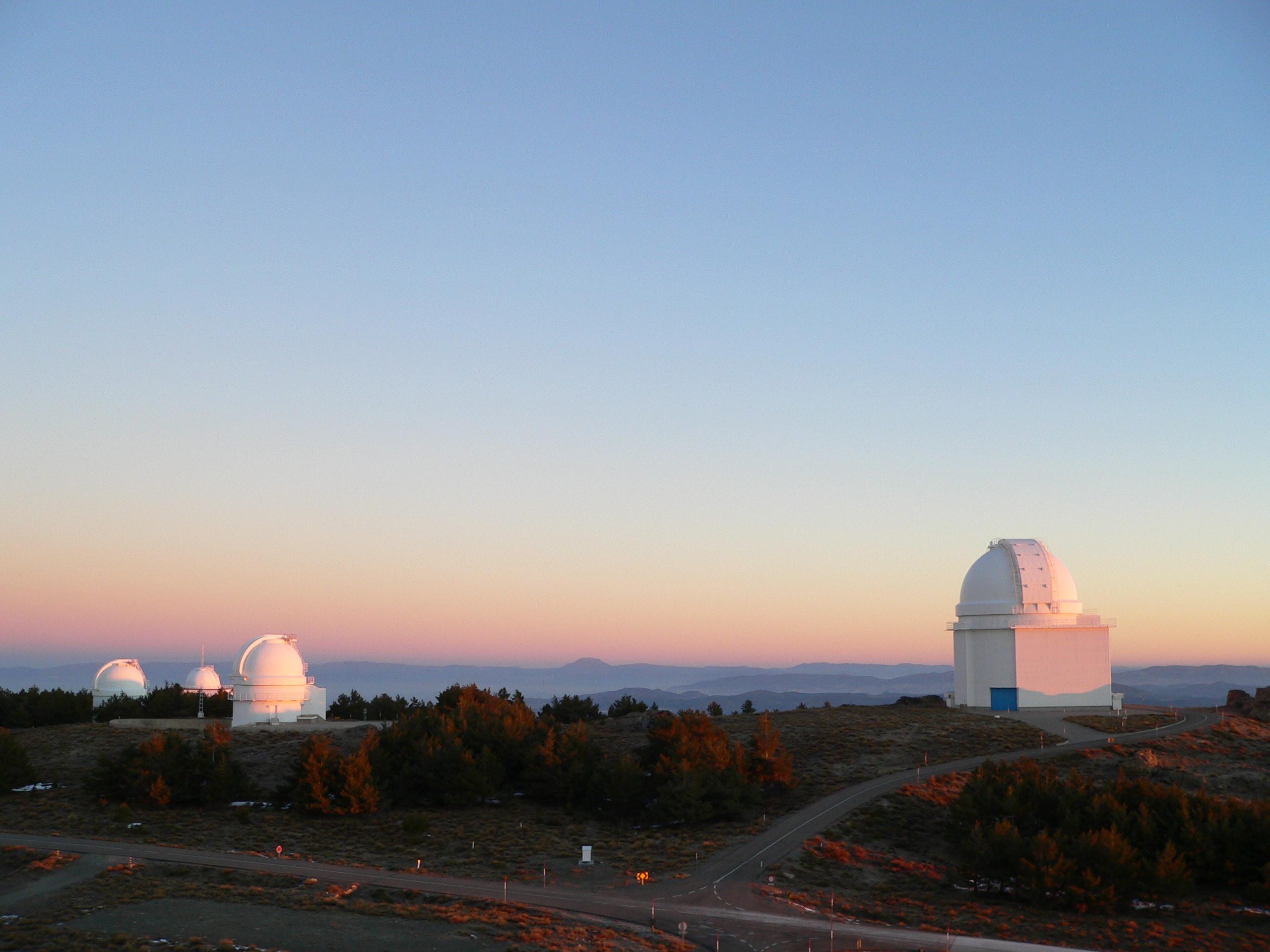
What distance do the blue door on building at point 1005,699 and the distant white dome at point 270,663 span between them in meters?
39.5

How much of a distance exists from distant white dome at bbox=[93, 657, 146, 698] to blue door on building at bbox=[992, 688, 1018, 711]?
187ft

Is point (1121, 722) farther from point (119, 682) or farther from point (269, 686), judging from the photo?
point (119, 682)

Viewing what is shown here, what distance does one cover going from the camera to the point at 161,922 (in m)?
23.1

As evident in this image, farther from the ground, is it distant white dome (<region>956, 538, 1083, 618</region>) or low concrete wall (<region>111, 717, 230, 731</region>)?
distant white dome (<region>956, 538, 1083, 618</region>)

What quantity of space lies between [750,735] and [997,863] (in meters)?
16.8

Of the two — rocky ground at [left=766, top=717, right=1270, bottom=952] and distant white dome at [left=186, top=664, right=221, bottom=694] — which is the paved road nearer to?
rocky ground at [left=766, top=717, right=1270, bottom=952]

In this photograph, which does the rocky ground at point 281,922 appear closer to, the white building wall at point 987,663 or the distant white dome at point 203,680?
the white building wall at point 987,663

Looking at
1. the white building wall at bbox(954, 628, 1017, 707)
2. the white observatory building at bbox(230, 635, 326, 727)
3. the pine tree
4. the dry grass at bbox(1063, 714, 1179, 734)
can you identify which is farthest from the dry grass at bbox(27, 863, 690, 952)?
the white building wall at bbox(954, 628, 1017, 707)

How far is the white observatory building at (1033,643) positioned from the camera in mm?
53844

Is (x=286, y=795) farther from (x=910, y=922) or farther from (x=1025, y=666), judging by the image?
(x=1025, y=666)

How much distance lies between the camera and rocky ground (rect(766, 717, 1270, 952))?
25.9 metres

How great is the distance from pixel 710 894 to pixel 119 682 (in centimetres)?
5996

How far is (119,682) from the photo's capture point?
72.7 metres

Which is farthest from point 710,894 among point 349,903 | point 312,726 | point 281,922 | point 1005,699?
point 312,726
